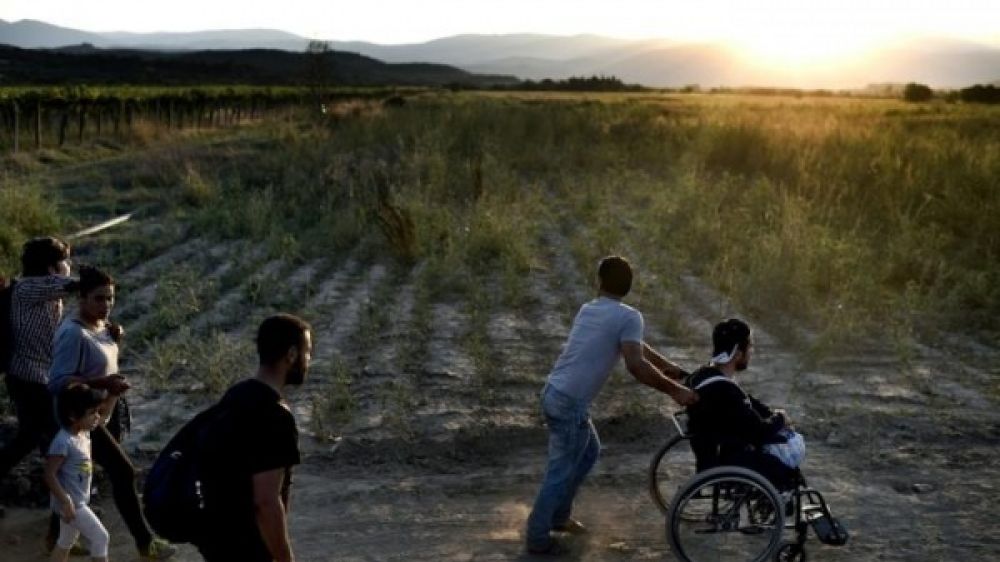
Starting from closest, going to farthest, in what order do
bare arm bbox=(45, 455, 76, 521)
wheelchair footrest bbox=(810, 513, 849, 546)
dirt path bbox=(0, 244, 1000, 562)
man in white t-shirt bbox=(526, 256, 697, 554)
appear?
bare arm bbox=(45, 455, 76, 521) → man in white t-shirt bbox=(526, 256, 697, 554) → wheelchair footrest bbox=(810, 513, 849, 546) → dirt path bbox=(0, 244, 1000, 562)

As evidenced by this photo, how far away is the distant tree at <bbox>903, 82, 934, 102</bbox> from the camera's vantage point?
A: 52531mm

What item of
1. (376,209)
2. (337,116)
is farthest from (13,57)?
(376,209)

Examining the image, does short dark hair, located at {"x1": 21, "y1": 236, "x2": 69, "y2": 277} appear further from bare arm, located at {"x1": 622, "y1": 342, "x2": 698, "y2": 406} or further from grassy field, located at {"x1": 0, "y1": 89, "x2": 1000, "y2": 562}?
bare arm, located at {"x1": 622, "y1": 342, "x2": 698, "y2": 406}

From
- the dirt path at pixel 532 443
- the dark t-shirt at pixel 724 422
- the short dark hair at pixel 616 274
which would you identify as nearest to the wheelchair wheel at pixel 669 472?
the dirt path at pixel 532 443

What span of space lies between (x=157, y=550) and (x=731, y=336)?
297 centimetres

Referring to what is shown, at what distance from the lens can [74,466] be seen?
4160mm

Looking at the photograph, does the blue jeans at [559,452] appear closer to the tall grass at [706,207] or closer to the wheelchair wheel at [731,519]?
the wheelchair wheel at [731,519]

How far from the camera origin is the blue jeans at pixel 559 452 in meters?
4.54

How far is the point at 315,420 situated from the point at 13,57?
9565cm

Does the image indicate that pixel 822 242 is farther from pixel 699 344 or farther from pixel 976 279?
pixel 699 344

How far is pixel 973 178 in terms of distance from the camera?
42.6ft

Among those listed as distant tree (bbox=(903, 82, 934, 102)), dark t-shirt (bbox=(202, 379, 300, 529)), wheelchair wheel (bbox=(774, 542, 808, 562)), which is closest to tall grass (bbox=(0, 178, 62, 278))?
dark t-shirt (bbox=(202, 379, 300, 529))

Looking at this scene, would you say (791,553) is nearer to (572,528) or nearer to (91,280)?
(572,528)

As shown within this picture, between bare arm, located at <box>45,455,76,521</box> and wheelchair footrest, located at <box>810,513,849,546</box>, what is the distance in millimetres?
3341
